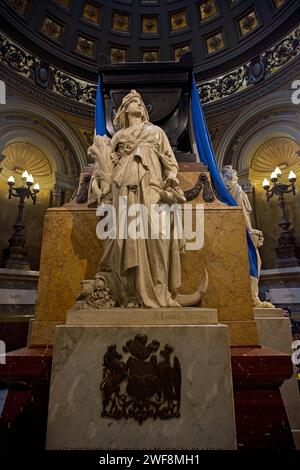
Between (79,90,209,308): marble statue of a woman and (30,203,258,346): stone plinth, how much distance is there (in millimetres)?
461

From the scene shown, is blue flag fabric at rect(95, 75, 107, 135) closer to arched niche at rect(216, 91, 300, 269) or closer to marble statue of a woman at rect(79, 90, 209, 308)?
marble statue of a woman at rect(79, 90, 209, 308)

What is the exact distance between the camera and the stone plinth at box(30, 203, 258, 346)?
2.19m

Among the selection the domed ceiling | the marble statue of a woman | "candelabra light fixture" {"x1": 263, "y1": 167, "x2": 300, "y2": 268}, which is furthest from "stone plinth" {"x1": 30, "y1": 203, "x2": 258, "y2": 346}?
the domed ceiling

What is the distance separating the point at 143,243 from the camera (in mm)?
1743

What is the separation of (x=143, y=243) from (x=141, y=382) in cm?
75

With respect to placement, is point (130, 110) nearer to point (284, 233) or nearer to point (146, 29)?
point (284, 233)

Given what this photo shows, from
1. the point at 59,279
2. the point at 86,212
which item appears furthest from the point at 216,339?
the point at 86,212

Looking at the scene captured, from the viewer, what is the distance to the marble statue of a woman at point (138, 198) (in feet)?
5.59

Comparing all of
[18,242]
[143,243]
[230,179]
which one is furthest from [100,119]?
[18,242]

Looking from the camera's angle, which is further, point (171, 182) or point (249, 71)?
point (249, 71)

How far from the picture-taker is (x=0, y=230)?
22.5ft

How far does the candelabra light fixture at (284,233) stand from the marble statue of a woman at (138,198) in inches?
206

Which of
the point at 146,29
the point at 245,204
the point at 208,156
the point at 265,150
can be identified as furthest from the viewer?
the point at 146,29

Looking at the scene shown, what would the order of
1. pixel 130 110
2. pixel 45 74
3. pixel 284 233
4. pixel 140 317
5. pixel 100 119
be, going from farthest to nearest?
pixel 45 74 < pixel 284 233 < pixel 100 119 < pixel 130 110 < pixel 140 317
